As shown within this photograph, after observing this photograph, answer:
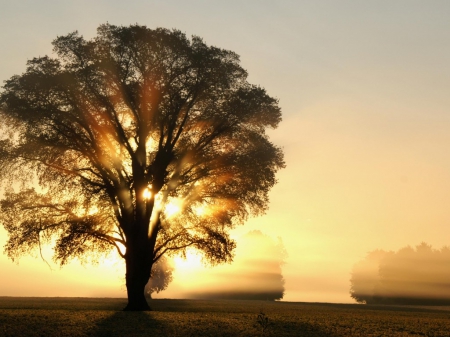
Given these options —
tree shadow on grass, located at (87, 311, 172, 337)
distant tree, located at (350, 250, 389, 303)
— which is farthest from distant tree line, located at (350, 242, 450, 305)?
tree shadow on grass, located at (87, 311, 172, 337)

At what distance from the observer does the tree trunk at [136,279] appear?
4512 centimetres

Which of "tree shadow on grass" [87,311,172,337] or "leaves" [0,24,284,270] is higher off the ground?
"leaves" [0,24,284,270]

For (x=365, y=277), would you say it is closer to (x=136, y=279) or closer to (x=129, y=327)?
(x=136, y=279)

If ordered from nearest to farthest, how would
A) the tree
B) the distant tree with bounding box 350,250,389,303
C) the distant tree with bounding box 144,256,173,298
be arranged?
the tree
the distant tree with bounding box 144,256,173,298
the distant tree with bounding box 350,250,389,303

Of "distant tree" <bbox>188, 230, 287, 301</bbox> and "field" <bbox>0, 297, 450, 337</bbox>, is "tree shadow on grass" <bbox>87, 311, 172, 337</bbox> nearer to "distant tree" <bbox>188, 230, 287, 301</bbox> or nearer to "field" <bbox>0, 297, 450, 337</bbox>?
"field" <bbox>0, 297, 450, 337</bbox>

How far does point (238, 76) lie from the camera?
155 ft

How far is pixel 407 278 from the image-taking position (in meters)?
121

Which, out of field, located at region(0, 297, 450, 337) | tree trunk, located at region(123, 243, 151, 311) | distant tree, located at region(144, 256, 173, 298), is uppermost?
distant tree, located at region(144, 256, 173, 298)

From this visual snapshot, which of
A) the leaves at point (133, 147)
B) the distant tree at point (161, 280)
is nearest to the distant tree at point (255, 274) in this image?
the distant tree at point (161, 280)

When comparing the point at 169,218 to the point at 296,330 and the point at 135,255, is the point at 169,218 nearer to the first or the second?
the point at 135,255

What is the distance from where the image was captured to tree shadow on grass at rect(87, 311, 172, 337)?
3123 cm

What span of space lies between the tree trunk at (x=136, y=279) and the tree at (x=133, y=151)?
0.25 ft

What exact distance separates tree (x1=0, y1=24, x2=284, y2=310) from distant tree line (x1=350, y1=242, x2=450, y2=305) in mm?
70638

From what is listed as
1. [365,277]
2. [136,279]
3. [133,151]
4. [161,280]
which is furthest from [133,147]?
[365,277]
